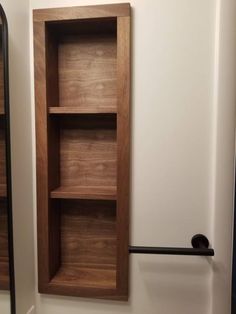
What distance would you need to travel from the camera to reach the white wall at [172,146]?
3.20 feet

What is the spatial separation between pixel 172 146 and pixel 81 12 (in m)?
0.60

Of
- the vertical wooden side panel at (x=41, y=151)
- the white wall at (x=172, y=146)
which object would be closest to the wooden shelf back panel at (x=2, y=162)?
the vertical wooden side panel at (x=41, y=151)

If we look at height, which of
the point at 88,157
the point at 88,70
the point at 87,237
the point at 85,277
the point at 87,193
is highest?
the point at 88,70

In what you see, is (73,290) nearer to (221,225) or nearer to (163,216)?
(163,216)

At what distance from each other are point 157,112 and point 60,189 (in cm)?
51

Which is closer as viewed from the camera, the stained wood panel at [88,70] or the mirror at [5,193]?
the mirror at [5,193]

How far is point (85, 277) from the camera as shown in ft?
3.65

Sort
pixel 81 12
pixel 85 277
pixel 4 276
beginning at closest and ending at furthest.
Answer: pixel 4 276 → pixel 81 12 → pixel 85 277

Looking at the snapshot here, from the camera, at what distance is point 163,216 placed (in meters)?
1.02

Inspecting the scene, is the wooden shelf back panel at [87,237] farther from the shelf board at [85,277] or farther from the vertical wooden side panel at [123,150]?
the vertical wooden side panel at [123,150]

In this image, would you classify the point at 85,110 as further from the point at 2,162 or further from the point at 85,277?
the point at 85,277

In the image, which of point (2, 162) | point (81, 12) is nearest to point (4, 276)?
point (2, 162)

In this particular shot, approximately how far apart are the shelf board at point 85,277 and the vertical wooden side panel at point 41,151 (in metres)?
0.07

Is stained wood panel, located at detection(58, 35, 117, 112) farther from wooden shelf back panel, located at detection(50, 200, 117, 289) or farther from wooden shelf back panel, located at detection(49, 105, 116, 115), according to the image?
wooden shelf back panel, located at detection(50, 200, 117, 289)
